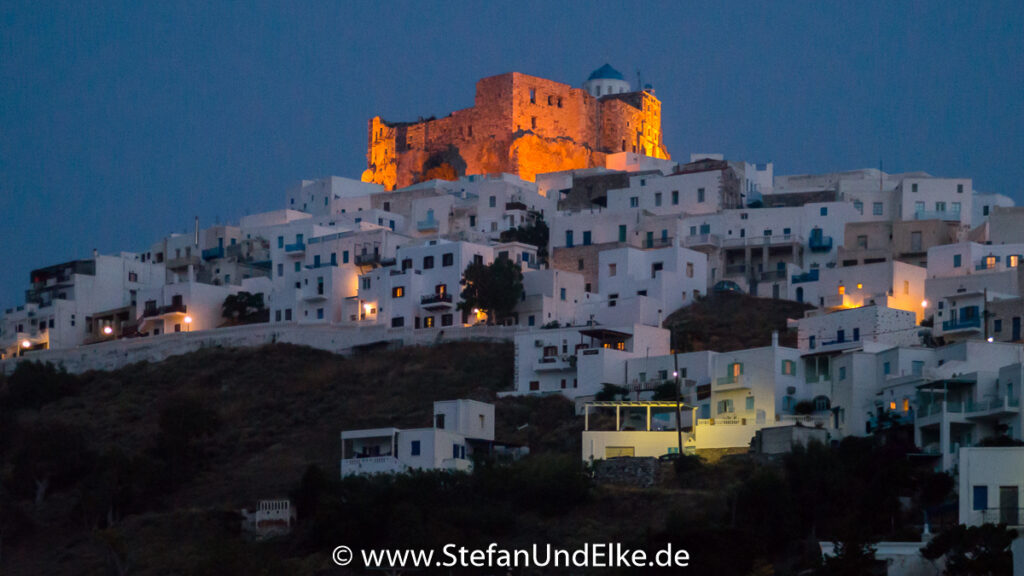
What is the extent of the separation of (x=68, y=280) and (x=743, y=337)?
114 feet

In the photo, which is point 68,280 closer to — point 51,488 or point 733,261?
point 51,488

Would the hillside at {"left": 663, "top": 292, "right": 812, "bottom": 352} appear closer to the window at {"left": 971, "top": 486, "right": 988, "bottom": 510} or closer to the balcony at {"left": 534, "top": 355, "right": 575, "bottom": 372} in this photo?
the balcony at {"left": 534, "top": 355, "right": 575, "bottom": 372}

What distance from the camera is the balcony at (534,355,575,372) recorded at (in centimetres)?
5859

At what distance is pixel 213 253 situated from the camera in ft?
273

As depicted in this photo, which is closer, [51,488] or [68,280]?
[51,488]

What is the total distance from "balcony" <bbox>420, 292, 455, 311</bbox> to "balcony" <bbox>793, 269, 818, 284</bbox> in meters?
12.9

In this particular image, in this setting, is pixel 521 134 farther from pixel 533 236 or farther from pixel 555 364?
pixel 555 364

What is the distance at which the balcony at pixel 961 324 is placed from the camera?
55.6 m

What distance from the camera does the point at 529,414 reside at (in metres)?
56.4

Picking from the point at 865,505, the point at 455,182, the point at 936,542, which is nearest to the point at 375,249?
the point at 455,182

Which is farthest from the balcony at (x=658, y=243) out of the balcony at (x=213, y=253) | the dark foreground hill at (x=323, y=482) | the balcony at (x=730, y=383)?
the balcony at (x=213, y=253)

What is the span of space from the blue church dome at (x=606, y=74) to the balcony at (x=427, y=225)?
24.0m

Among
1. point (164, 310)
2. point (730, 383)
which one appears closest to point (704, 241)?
point (730, 383)

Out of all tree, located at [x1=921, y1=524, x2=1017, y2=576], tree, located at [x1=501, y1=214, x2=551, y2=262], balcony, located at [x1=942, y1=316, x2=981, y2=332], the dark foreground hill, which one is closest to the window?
tree, located at [x1=921, y1=524, x2=1017, y2=576]
